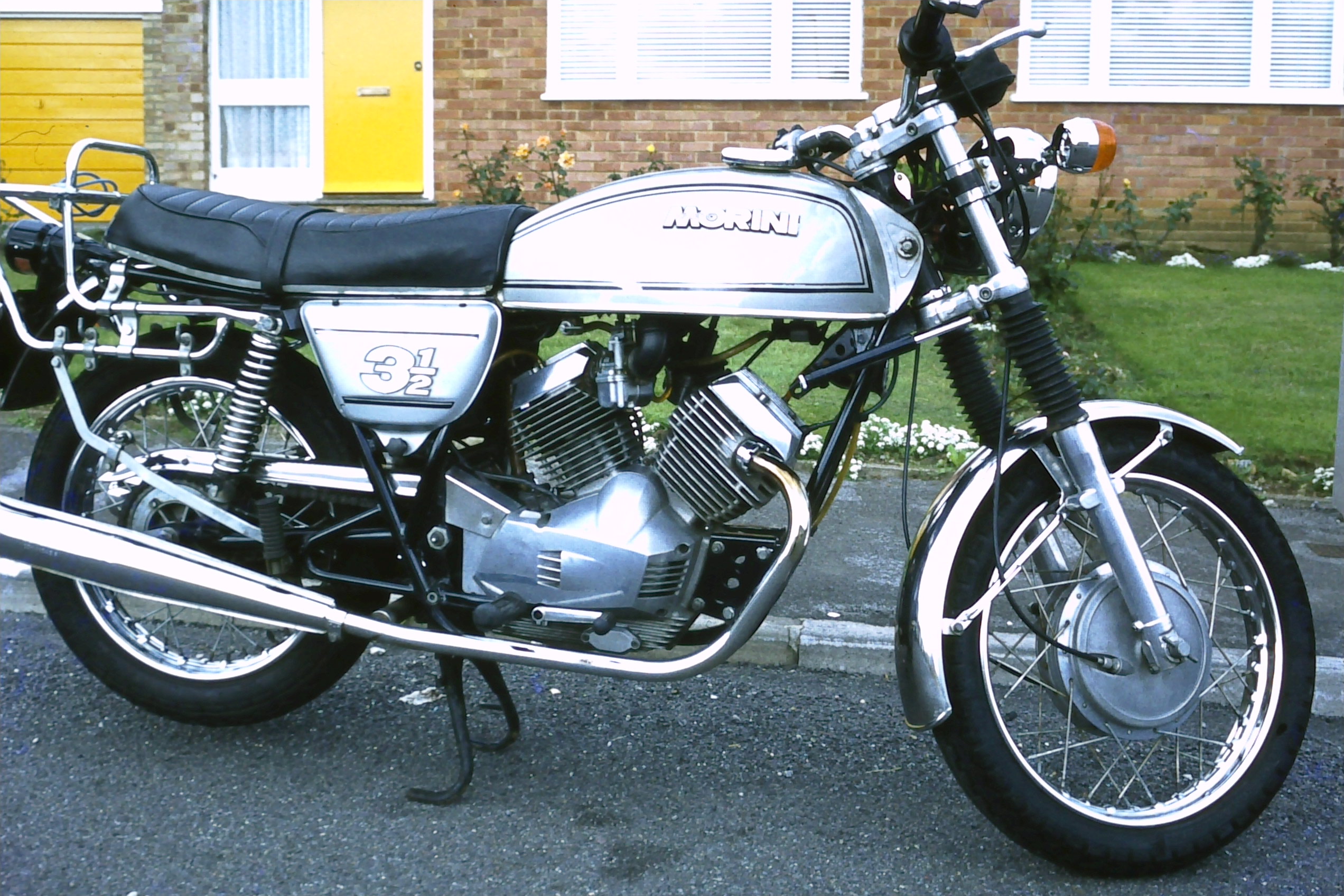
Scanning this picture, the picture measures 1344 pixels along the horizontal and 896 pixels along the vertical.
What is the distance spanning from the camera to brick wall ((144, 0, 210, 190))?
1296 centimetres

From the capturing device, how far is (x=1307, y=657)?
2975 millimetres

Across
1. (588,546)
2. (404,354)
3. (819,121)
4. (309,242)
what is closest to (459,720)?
(588,546)

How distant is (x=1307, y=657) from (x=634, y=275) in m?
1.57

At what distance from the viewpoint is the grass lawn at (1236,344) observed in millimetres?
6617

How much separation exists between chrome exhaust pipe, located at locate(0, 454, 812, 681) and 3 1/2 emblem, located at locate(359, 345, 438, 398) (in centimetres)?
49

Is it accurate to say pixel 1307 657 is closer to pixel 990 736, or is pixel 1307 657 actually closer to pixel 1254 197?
pixel 990 736

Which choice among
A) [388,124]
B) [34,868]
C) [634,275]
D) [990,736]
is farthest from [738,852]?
[388,124]

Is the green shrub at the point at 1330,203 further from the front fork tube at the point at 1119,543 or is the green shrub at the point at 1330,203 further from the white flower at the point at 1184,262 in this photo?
the front fork tube at the point at 1119,543

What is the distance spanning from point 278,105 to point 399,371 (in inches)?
432

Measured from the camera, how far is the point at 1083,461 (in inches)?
112

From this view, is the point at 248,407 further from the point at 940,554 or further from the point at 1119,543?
the point at 1119,543

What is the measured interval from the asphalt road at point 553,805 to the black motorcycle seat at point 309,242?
1127 mm

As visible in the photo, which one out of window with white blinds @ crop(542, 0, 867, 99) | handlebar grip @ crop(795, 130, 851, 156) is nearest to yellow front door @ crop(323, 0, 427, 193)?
window with white blinds @ crop(542, 0, 867, 99)

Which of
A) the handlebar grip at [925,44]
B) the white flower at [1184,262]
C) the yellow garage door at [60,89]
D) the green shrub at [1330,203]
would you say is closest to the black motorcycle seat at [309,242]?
the handlebar grip at [925,44]
